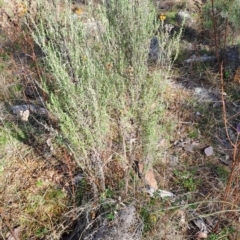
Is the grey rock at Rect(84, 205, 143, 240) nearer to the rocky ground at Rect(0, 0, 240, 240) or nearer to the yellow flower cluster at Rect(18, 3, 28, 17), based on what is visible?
the rocky ground at Rect(0, 0, 240, 240)

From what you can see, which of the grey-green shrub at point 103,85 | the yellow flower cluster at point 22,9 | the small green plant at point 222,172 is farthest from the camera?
the yellow flower cluster at point 22,9

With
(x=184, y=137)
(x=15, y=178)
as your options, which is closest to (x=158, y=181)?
(x=184, y=137)

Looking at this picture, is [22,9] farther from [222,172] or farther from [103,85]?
[222,172]

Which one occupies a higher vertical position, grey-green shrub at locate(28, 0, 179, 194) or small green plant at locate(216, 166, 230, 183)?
grey-green shrub at locate(28, 0, 179, 194)

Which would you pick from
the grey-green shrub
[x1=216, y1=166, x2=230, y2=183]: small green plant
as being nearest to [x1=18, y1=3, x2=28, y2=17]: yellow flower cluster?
the grey-green shrub

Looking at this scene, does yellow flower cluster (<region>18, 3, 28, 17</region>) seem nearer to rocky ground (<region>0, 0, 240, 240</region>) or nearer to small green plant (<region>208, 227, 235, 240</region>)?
rocky ground (<region>0, 0, 240, 240</region>)

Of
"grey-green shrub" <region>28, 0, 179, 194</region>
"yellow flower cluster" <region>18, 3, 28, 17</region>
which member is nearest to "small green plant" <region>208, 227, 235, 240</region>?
"grey-green shrub" <region>28, 0, 179, 194</region>

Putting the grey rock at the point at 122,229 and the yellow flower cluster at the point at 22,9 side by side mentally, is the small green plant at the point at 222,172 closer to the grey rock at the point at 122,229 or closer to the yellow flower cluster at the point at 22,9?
the grey rock at the point at 122,229

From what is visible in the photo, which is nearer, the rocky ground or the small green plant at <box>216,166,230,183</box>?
the rocky ground

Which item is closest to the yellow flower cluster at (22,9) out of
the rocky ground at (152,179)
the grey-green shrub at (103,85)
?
the rocky ground at (152,179)

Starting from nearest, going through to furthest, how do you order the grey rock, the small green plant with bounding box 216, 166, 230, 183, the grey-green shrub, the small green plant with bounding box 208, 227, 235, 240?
the grey rock < the grey-green shrub < the small green plant with bounding box 208, 227, 235, 240 < the small green plant with bounding box 216, 166, 230, 183

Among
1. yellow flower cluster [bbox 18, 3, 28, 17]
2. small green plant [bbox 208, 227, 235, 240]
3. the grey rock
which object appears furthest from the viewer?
yellow flower cluster [bbox 18, 3, 28, 17]

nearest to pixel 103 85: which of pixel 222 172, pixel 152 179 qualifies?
pixel 152 179

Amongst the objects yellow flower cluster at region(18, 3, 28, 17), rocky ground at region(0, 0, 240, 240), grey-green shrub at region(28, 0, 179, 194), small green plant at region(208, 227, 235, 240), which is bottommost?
small green plant at region(208, 227, 235, 240)
